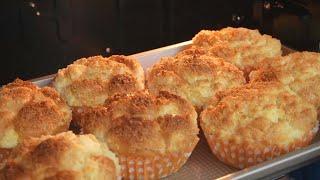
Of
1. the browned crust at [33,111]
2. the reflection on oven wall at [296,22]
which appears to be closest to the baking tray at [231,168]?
the browned crust at [33,111]

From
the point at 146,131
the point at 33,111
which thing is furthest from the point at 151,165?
the point at 33,111

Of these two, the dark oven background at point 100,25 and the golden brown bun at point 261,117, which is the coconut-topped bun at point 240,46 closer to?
the golden brown bun at point 261,117

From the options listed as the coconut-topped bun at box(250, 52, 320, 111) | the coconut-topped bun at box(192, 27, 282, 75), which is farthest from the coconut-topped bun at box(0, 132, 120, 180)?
the coconut-topped bun at box(192, 27, 282, 75)

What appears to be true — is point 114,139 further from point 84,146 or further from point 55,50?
point 55,50

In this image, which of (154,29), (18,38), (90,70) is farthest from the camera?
(154,29)

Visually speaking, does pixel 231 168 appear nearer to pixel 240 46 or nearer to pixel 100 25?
pixel 240 46

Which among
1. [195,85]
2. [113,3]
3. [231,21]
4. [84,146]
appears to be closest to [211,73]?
[195,85]
